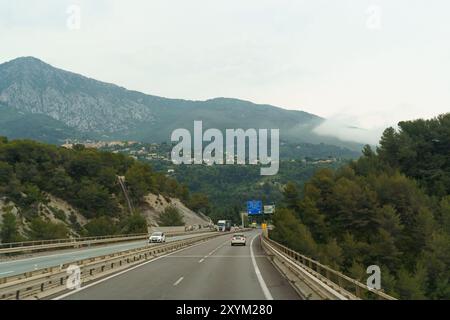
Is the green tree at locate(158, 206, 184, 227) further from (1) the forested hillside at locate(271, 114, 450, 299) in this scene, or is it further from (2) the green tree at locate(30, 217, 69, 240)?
(2) the green tree at locate(30, 217, 69, 240)

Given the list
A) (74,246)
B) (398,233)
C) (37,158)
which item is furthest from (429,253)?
(37,158)

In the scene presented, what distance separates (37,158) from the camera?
120 meters

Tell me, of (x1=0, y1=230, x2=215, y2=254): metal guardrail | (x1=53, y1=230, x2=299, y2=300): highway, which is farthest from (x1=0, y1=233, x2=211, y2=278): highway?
(x1=53, y1=230, x2=299, y2=300): highway

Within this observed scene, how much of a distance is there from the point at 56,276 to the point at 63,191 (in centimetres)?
10397

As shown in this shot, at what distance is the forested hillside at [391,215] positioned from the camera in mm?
77000

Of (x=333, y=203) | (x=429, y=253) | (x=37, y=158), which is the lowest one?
(x=429, y=253)

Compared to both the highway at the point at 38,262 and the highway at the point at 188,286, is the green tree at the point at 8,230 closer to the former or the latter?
the highway at the point at 38,262

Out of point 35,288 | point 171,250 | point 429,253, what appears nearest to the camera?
point 35,288

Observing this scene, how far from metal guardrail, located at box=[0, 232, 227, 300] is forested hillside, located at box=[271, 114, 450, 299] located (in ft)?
160

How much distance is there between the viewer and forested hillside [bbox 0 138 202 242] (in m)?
92.6
